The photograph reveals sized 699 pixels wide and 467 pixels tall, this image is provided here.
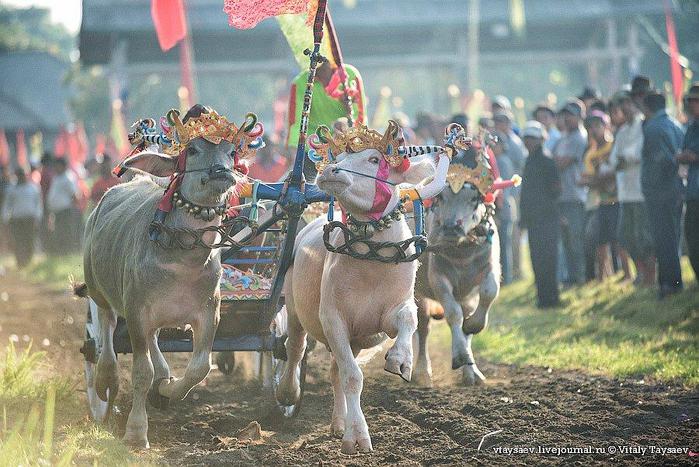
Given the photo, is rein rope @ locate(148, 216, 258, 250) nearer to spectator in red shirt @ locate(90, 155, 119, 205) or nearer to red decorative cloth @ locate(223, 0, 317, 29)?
red decorative cloth @ locate(223, 0, 317, 29)

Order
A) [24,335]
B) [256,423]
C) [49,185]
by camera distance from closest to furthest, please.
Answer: [256,423] → [24,335] → [49,185]

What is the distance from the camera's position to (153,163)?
7.52 metres

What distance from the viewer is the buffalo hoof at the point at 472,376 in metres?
9.91

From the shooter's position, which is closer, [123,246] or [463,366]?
[123,246]

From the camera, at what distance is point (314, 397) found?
9672 millimetres

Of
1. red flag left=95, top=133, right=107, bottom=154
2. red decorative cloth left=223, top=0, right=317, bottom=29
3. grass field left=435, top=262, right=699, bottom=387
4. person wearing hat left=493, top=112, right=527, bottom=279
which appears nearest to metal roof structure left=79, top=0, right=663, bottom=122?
red flag left=95, top=133, right=107, bottom=154

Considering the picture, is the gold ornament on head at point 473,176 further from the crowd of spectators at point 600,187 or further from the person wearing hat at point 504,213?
the person wearing hat at point 504,213

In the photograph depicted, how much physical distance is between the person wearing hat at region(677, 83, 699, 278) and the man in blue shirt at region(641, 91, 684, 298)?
527mm

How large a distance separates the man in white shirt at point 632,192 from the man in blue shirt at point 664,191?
38.8 inches

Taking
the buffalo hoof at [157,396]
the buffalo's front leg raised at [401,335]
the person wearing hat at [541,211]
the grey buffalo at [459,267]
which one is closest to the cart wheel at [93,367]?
the buffalo hoof at [157,396]

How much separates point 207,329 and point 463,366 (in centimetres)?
299

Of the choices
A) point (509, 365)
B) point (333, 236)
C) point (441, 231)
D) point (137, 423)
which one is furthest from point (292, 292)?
point (509, 365)

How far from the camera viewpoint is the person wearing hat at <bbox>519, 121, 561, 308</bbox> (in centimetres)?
1395

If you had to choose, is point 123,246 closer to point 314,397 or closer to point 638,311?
point 314,397
